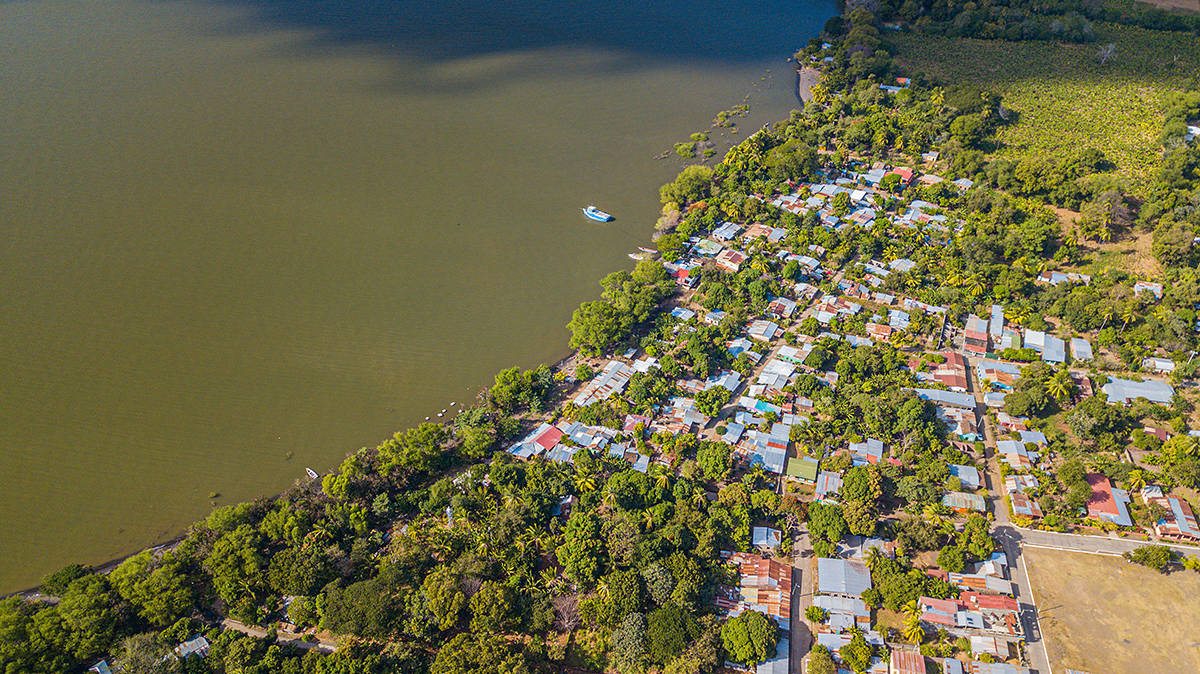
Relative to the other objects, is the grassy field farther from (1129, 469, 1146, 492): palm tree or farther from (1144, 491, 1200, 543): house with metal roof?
(1144, 491, 1200, 543): house with metal roof

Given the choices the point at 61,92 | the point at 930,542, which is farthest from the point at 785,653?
the point at 61,92

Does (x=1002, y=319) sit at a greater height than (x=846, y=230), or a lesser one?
lesser

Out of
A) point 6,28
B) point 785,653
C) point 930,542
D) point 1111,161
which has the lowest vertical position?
point 785,653

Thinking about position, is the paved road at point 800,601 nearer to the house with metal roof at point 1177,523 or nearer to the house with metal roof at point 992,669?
the house with metal roof at point 992,669

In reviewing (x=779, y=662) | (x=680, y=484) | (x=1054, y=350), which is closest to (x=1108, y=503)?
(x=1054, y=350)

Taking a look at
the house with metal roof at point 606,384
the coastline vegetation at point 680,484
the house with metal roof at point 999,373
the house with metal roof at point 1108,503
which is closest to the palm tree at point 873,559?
the coastline vegetation at point 680,484

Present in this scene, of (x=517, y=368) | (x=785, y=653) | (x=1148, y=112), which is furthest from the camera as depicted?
(x=1148, y=112)

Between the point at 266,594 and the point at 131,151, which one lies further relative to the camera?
the point at 131,151

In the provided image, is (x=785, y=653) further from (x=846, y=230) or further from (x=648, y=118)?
(x=648, y=118)
